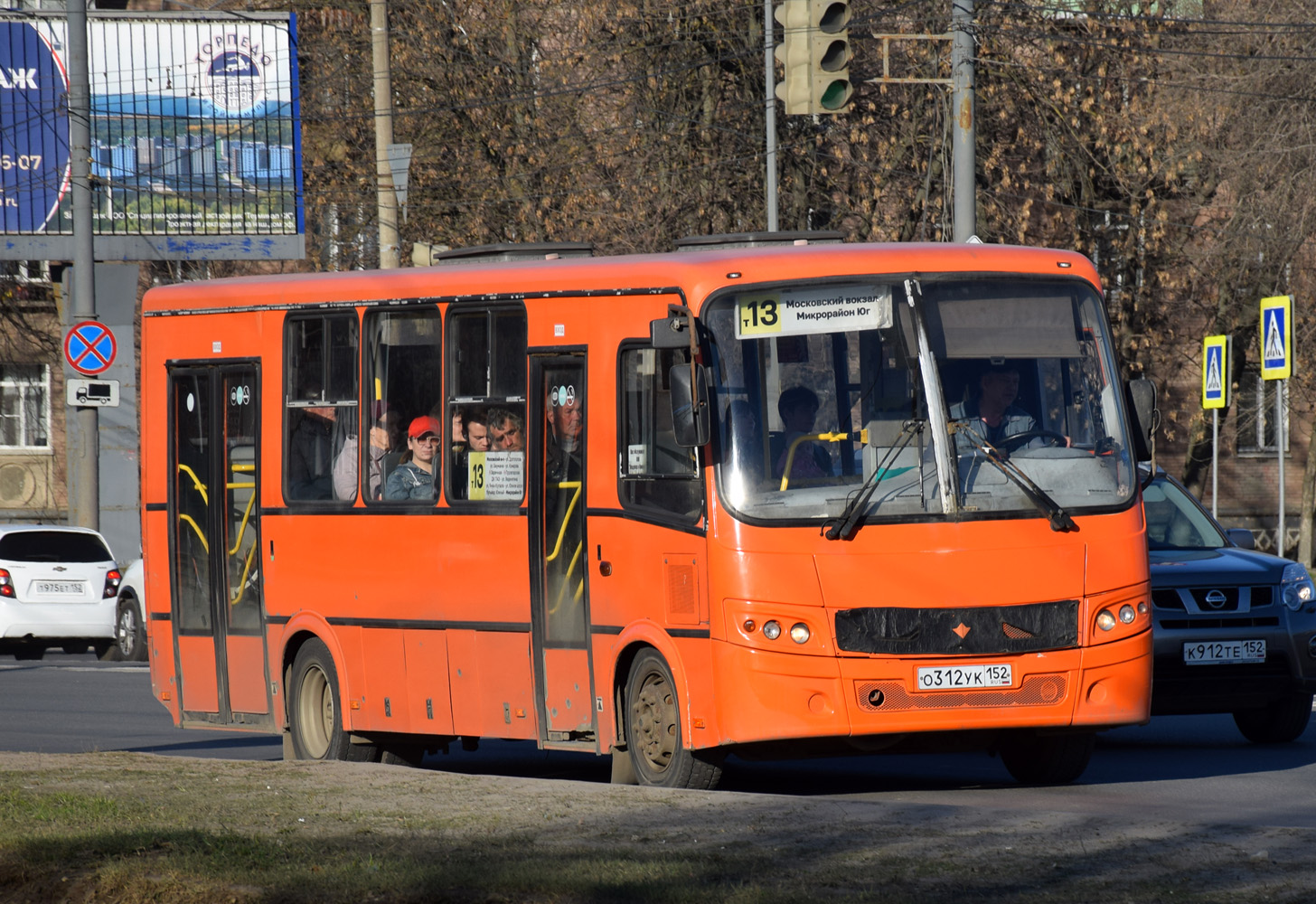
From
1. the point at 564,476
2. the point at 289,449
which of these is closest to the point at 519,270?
the point at 564,476

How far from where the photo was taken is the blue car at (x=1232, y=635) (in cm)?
1259

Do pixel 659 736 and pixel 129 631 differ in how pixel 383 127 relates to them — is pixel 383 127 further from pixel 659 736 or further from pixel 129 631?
pixel 659 736

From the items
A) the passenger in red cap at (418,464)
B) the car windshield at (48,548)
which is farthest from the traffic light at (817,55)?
the car windshield at (48,548)

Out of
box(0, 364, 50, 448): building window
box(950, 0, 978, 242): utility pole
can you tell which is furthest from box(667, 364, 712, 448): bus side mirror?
box(0, 364, 50, 448): building window

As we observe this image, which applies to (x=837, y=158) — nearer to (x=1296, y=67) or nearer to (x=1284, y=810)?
(x=1296, y=67)

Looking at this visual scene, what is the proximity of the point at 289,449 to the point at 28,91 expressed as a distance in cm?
2411

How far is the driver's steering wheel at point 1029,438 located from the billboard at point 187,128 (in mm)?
26317

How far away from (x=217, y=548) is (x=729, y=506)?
459 centimetres

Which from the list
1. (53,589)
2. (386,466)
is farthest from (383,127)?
(386,466)

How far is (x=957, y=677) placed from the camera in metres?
9.95

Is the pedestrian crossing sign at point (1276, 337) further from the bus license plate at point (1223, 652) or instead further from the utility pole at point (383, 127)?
the utility pole at point (383, 127)

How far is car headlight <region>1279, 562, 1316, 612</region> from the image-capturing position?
12977 mm

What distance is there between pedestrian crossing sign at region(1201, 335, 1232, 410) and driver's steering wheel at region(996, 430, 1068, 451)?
35.4 feet

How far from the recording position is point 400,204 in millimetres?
29594
